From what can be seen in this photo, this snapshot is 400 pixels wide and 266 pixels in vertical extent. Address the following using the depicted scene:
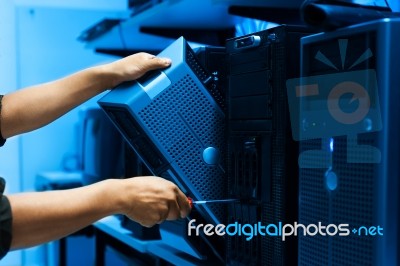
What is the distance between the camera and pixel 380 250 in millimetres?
697

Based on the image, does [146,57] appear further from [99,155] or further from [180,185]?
[99,155]

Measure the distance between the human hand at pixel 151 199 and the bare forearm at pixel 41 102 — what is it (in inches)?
16.0

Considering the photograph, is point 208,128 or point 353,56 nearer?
point 353,56

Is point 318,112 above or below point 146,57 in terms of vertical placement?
below

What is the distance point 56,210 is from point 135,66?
0.37 m

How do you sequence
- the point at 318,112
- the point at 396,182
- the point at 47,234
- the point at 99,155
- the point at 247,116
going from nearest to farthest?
the point at 396,182, the point at 318,112, the point at 47,234, the point at 247,116, the point at 99,155

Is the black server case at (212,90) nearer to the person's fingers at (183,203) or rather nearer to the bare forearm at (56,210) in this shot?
the person's fingers at (183,203)

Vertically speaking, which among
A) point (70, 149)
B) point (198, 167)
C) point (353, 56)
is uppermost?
point (353, 56)

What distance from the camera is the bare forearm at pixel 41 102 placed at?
1326 millimetres

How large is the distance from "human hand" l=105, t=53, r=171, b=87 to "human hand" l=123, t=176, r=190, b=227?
24 cm

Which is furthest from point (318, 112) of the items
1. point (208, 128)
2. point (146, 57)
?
point (146, 57)

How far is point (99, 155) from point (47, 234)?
1141 millimetres

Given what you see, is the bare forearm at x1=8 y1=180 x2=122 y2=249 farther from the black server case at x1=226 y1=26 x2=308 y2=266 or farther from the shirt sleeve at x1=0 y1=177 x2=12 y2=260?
the black server case at x1=226 y1=26 x2=308 y2=266

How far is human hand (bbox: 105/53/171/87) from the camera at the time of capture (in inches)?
43.0
